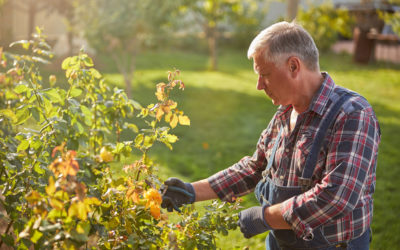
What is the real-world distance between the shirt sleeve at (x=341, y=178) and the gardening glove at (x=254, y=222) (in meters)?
0.13

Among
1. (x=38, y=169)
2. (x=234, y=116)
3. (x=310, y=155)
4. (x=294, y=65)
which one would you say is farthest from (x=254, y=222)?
(x=234, y=116)

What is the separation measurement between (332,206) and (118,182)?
3.08 feet

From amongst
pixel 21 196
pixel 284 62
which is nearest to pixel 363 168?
pixel 284 62

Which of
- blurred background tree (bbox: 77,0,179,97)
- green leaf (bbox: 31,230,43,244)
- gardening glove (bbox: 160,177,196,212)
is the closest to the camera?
green leaf (bbox: 31,230,43,244)

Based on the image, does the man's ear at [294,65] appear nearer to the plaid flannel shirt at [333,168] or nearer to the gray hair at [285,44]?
the gray hair at [285,44]

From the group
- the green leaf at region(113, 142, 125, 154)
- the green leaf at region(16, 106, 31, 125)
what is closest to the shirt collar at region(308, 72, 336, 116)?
the green leaf at region(113, 142, 125, 154)

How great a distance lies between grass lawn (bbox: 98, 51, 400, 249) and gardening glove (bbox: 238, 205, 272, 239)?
1.85ft

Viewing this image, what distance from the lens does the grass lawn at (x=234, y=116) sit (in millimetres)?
5078

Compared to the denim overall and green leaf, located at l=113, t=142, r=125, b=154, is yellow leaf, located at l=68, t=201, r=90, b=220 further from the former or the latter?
the denim overall

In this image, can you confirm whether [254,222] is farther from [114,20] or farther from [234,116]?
[114,20]

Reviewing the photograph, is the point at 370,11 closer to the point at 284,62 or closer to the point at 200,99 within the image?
the point at 200,99

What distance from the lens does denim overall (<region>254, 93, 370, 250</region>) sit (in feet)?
6.91

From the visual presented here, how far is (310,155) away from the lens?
2.11m

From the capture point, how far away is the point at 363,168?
201cm
